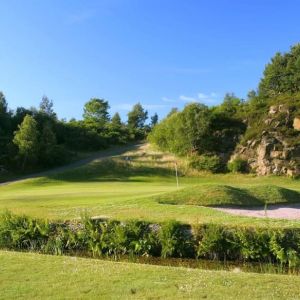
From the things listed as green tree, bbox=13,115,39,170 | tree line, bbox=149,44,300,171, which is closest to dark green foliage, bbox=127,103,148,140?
tree line, bbox=149,44,300,171

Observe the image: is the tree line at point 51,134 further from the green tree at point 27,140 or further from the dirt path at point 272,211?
the dirt path at point 272,211

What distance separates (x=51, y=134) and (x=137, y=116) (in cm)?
5306

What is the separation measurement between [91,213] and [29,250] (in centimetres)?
378

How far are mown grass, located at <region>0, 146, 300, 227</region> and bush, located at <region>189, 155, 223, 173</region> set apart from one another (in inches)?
53.2

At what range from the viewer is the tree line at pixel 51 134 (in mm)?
56125

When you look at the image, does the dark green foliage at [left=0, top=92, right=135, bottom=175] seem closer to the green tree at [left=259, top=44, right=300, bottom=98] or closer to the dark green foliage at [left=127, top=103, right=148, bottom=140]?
the dark green foliage at [left=127, top=103, right=148, bottom=140]

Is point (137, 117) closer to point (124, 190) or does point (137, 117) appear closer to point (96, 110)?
point (96, 110)

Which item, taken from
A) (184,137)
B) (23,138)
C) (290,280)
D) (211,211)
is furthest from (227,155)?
(290,280)

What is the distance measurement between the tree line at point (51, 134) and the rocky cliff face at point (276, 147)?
77.8 ft

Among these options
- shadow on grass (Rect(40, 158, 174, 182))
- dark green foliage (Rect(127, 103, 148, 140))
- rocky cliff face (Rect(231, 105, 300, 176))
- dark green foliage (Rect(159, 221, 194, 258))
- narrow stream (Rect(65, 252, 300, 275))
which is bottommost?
narrow stream (Rect(65, 252, 300, 275))

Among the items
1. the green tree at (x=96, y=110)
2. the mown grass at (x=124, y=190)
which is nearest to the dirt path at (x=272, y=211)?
the mown grass at (x=124, y=190)

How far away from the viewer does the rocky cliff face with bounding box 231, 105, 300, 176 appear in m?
52.6

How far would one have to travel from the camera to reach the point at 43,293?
9078mm

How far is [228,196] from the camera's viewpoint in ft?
79.1
